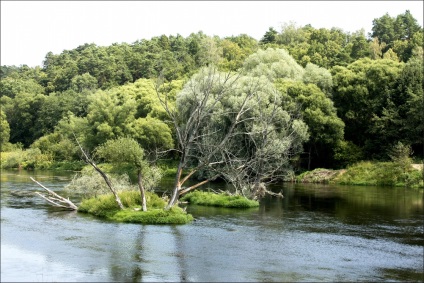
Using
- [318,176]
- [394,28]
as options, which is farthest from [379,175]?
[394,28]

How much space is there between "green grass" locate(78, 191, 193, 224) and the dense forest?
18.3ft

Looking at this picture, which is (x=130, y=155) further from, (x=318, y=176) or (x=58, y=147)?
(x=58, y=147)

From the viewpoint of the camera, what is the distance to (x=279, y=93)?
7269cm

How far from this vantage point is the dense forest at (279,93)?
76.8m

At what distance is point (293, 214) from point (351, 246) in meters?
12.4

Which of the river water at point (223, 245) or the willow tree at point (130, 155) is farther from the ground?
the willow tree at point (130, 155)

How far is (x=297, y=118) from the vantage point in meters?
74.4

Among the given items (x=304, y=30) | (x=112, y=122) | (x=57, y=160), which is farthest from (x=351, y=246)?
(x=304, y=30)

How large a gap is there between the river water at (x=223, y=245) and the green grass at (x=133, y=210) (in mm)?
1190

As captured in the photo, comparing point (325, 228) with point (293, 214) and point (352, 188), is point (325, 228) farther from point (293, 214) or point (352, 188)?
point (352, 188)

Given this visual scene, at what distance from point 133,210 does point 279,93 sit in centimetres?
3641

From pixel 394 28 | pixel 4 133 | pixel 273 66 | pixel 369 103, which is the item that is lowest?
pixel 4 133

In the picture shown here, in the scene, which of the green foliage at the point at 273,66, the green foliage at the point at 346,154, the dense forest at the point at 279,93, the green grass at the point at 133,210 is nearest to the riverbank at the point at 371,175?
the green foliage at the point at 346,154

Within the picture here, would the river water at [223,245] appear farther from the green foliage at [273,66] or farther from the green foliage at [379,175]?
the green foliage at [273,66]
